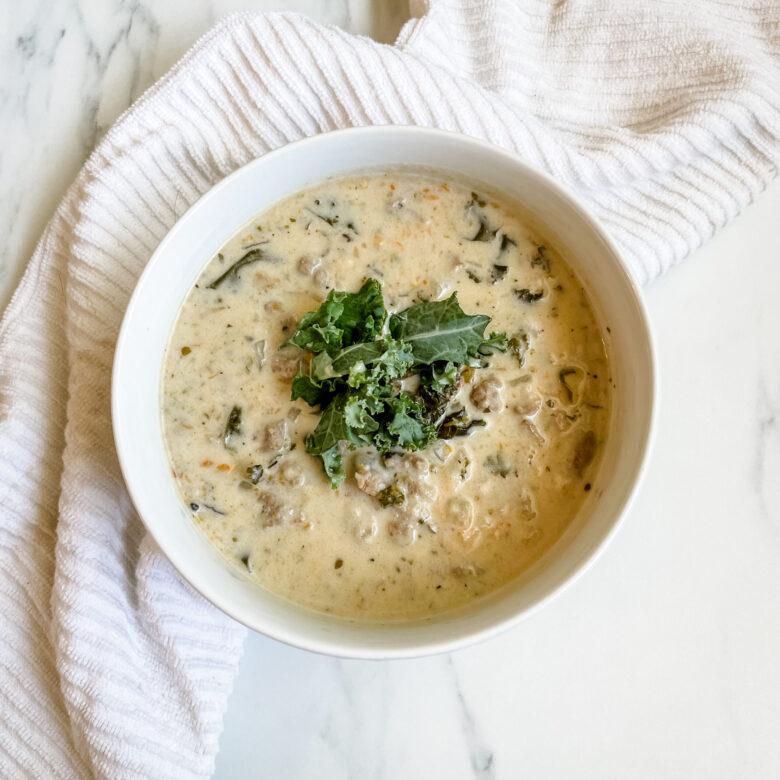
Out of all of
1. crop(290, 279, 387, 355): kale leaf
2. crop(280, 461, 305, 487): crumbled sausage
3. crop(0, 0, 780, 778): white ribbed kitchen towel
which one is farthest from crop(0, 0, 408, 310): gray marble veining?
crop(280, 461, 305, 487): crumbled sausage

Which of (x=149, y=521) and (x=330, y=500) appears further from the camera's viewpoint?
(x=330, y=500)

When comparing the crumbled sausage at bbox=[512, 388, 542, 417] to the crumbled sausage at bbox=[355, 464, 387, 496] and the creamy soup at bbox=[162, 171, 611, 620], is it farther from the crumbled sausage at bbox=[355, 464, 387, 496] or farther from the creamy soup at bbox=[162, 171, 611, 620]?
the crumbled sausage at bbox=[355, 464, 387, 496]

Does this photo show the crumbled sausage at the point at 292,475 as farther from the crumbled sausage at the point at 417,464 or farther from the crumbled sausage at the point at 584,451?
the crumbled sausage at the point at 584,451

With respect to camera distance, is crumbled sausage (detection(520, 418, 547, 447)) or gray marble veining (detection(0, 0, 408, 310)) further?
gray marble veining (detection(0, 0, 408, 310))

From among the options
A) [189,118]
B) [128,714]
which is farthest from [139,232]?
[128,714]

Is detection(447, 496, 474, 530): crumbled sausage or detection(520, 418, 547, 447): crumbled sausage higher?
detection(520, 418, 547, 447): crumbled sausage

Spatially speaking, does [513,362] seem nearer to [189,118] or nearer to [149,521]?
[149,521]
